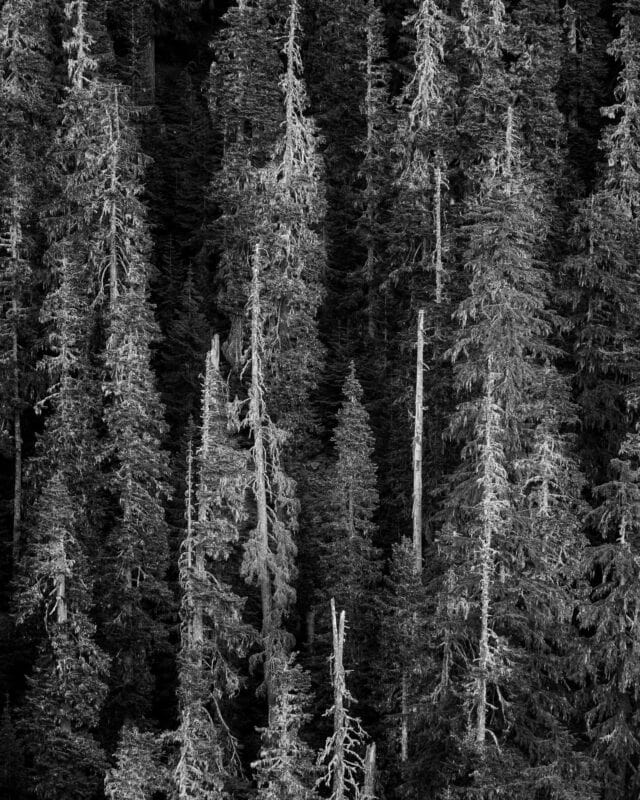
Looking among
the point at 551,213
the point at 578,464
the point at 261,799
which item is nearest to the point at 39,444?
the point at 261,799

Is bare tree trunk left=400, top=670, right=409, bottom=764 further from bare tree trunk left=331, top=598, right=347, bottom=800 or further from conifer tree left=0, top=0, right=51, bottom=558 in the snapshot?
conifer tree left=0, top=0, right=51, bottom=558

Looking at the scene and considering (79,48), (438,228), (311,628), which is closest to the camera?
(311,628)

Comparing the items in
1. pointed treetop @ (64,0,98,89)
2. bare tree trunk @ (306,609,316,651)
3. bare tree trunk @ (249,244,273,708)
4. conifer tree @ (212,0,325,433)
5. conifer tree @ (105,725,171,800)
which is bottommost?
conifer tree @ (105,725,171,800)

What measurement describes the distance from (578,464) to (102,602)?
44.6 ft

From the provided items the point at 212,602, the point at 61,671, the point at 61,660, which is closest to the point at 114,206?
the point at 212,602

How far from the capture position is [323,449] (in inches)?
1741

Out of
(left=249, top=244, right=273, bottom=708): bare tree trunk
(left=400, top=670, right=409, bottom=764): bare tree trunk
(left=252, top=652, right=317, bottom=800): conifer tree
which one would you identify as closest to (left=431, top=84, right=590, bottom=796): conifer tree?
(left=400, top=670, right=409, bottom=764): bare tree trunk

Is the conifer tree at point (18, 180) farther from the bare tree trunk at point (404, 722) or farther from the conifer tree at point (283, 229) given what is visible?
the bare tree trunk at point (404, 722)

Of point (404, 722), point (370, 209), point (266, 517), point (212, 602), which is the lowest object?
point (404, 722)

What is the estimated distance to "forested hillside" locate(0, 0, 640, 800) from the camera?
95.1 ft

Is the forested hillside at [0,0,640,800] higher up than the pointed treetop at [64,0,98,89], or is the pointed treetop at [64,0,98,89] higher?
the pointed treetop at [64,0,98,89]

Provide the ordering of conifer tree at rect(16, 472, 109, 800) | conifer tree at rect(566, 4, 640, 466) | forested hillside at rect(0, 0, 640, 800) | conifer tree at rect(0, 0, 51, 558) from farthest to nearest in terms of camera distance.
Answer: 1. conifer tree at rect(0, 0, 51, 558)
2. conifer tree at rect(566, 4, 640, 466)
3. conifer tree at rect(16, 472, 109, 800)
4. forested hillside at rect(0, 0, 640, 800)

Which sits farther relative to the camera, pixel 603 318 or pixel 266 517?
pixel 266 517

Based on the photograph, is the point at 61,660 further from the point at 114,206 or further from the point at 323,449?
the point at 114,206
